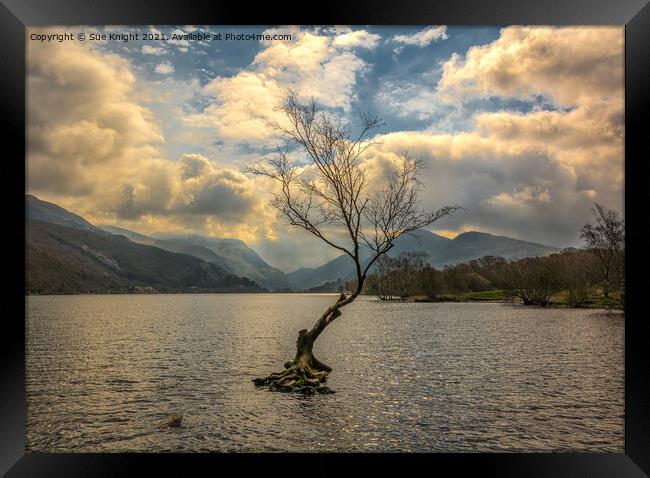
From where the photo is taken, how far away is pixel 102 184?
182ft

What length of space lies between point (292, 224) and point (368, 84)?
31.2 ft

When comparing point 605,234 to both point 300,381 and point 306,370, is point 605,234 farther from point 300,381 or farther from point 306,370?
point 300,381

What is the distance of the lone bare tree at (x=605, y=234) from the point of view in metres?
45.7

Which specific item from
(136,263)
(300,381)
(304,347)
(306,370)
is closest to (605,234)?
(304,347)

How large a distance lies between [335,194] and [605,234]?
4212 cm

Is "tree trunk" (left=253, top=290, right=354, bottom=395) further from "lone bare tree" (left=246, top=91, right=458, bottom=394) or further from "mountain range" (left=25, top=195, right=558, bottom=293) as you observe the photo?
"mountain range" (left=25, top=195, right=558, bottom=293)

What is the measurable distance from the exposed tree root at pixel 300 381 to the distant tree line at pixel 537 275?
1630cm

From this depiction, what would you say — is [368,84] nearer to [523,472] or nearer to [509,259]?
[523,472]

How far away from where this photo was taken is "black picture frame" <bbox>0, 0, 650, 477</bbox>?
35.0ft

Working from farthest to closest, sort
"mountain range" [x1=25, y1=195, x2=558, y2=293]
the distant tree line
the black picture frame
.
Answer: "mountain range" [x1=25, y1=195, x2=558, y2=293], the distant tree line, the black picture frame

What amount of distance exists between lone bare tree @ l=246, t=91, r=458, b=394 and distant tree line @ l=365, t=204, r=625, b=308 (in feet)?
39.7

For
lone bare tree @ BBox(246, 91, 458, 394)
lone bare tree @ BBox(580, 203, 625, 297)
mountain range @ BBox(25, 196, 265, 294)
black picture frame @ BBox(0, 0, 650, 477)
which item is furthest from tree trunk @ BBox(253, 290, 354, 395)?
mountain range @ BBox(25, 196, 265, 294)
